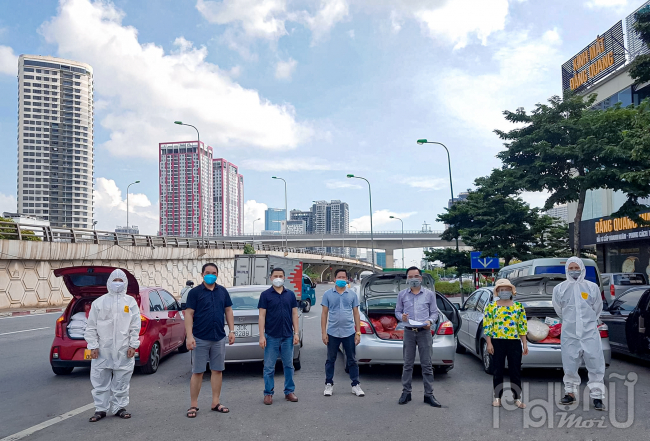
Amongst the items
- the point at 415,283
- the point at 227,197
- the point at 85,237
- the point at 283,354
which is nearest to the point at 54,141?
the point at 227,197

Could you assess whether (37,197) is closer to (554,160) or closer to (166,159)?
(166,159)

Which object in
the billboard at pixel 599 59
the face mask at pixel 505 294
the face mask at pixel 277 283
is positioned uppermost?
the billboard at pixel 599 59

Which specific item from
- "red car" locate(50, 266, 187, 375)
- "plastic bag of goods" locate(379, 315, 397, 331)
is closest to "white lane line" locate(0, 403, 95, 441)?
"red car" locate(50, 266, 187, 375)

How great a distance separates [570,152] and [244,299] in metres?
14.9

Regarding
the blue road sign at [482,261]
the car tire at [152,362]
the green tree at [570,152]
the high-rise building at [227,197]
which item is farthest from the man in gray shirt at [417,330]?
the high-rise building at [227,197]

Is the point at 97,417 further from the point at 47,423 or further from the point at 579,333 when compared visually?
the point at 579,333

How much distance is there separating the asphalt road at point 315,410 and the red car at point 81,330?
0.30 m

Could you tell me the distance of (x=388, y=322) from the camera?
8391 millimetres

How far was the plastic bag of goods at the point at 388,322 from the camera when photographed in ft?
27.4

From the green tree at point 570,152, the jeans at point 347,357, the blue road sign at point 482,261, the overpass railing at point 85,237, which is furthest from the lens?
the overpass railing at point 85,237

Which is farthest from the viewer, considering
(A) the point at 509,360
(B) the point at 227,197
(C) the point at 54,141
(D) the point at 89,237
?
(B) the point at 227,197

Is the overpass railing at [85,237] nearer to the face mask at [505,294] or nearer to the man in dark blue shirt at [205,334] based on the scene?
the man in dark blue shirt at [205,334]

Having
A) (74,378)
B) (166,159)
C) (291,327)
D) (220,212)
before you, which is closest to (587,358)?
(291,327)

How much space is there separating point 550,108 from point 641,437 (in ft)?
60.6
